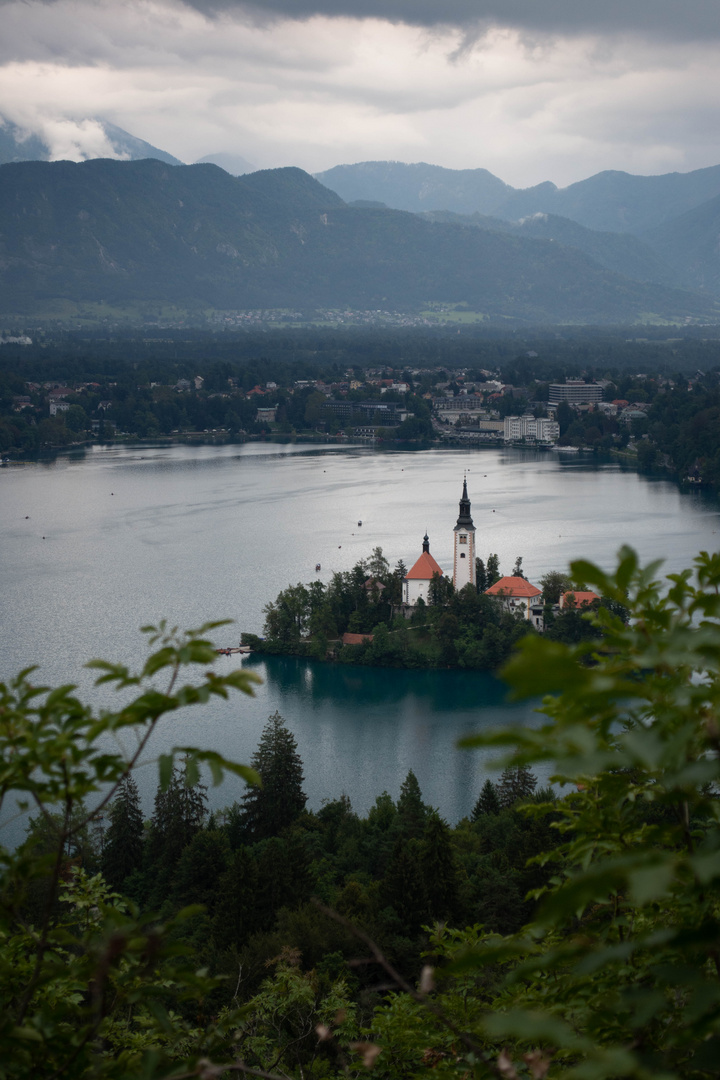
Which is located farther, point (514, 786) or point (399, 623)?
point (399, 623)

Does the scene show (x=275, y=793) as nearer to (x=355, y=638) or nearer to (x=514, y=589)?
(x=355, y=638)

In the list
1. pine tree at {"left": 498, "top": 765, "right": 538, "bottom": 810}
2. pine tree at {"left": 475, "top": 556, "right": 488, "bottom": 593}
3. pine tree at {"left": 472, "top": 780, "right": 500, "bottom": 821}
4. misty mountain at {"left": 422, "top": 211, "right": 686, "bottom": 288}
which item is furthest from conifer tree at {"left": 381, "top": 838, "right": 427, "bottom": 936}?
misty mountain at {"left": 422, "top": 211, "right": 686, "bottom": 288}

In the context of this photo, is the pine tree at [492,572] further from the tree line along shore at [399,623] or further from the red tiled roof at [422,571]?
the red tiled roof at [422,571]

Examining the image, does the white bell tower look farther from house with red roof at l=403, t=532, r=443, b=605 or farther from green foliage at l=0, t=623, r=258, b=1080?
green foliage at l=0, t=623, r=258, b=1080

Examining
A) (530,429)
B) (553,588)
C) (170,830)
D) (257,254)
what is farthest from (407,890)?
(257,254)

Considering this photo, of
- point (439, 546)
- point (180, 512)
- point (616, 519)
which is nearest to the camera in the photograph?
point (439, 546)

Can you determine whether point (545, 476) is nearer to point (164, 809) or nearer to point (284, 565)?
point (284, 565)

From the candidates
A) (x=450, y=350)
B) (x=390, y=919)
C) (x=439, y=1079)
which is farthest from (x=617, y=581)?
(x=450, y=350)
